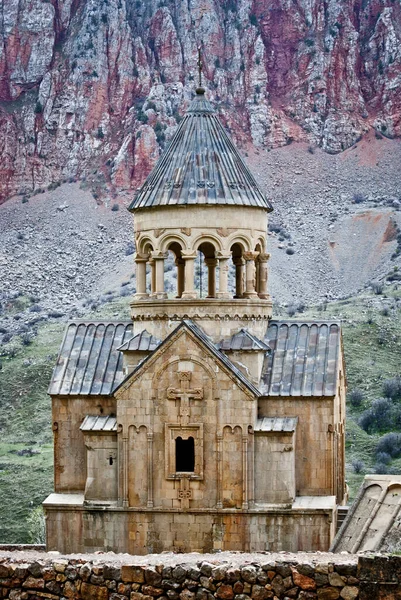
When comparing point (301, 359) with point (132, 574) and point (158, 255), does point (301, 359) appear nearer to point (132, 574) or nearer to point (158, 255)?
point (158, 255)

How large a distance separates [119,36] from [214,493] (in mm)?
79909

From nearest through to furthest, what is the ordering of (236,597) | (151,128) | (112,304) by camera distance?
(236,597) → (112,304) → (151,128)

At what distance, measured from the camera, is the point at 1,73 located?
102000 mm

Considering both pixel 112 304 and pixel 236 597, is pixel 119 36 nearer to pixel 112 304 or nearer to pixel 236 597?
pixel 112 304

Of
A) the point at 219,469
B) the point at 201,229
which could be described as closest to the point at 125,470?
the point at 219,469

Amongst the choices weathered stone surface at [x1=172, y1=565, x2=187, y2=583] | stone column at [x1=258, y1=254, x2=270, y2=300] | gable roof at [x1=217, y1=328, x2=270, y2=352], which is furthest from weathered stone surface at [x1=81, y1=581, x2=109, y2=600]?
stone column at [x1=258, y1=254, x2=270, y2=300]

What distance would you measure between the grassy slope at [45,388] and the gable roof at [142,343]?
13777 mm

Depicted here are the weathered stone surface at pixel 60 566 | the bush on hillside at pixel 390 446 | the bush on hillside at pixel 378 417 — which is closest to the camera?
the weathered stone surface at pixel 60 566

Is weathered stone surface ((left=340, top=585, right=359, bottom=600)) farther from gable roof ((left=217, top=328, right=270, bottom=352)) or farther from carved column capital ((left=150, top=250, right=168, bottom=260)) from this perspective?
carved column capital ((left=150, top=250, right=168, bottom=260))

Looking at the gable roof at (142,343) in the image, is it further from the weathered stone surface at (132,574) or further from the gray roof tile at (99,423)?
the weathered stone surface at (132,574)

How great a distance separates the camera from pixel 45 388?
55719 mm

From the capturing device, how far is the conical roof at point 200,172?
79.2 ft

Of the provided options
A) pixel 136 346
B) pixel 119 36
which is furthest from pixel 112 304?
pixel 136 346

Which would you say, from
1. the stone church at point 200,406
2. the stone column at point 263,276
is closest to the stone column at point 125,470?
the stone church at point 200,406
